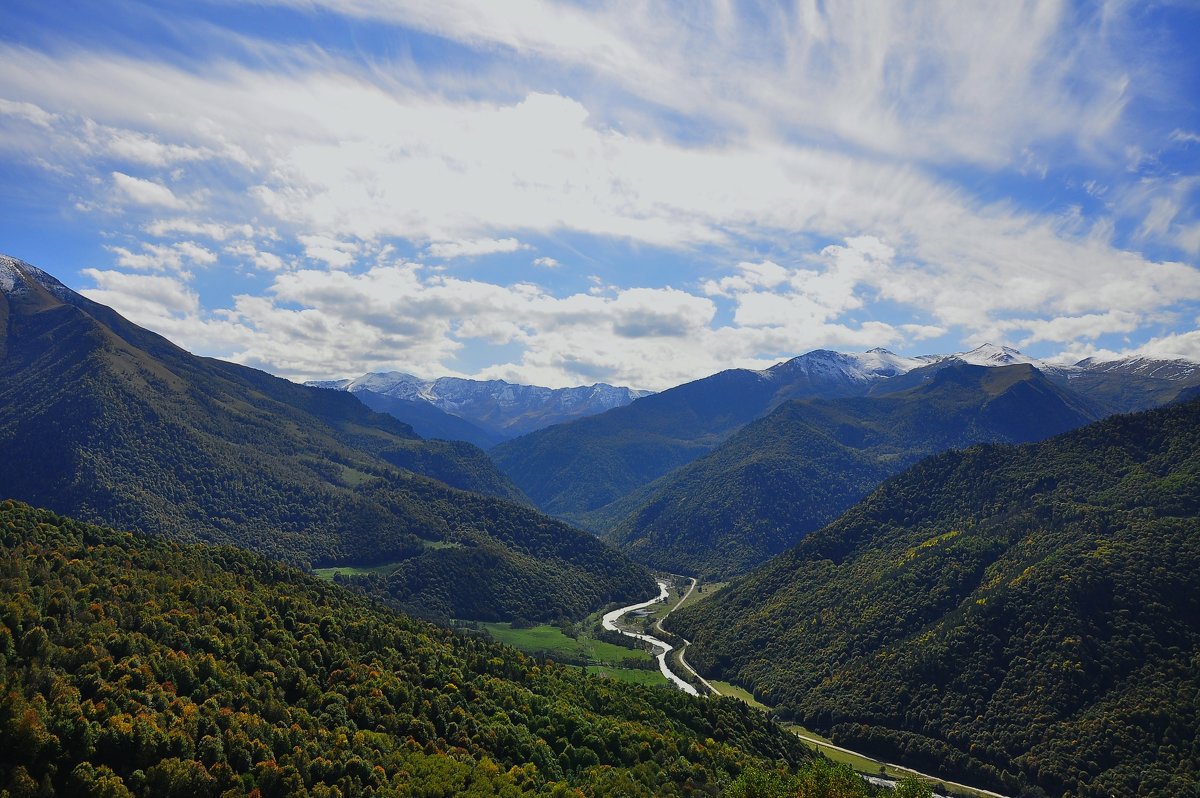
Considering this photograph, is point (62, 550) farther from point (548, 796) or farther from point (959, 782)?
point (959, 782)

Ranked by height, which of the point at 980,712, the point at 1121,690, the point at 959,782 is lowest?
the point at 959,782

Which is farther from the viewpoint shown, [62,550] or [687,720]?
[687,720]

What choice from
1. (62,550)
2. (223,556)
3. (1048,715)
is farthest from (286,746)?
(1048,715)

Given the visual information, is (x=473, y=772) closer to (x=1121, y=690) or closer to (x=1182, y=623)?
(x=1121, y=690)

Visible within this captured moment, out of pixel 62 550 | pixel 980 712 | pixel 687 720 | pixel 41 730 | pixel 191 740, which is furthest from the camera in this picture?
pixel 980 712

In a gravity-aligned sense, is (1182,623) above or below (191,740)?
above

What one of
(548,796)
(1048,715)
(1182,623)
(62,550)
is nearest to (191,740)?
(548,796)

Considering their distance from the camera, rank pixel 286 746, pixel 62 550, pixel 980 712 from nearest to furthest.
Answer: pixel 286 746, pixel 62 550, pixel 980 712
